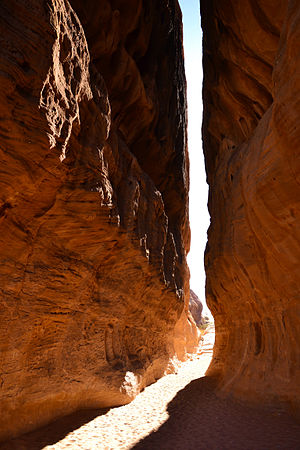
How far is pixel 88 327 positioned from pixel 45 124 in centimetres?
579

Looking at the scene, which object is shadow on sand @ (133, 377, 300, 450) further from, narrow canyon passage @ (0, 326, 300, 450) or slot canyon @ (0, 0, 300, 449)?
slot canyon @ (0, 0, 300, 449)

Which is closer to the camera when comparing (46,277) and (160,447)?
(160,447)

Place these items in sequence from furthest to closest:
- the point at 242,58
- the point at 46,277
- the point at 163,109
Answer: the point at 163,109, the point at 242,58, the point at 46,277

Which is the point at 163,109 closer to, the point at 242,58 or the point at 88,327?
the point at 242,58

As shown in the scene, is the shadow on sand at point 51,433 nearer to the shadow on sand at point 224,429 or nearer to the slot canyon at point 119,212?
the slot canyon at point 119,212

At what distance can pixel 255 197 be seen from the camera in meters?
7.74

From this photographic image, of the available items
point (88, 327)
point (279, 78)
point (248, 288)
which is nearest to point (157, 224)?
point (248, 288)

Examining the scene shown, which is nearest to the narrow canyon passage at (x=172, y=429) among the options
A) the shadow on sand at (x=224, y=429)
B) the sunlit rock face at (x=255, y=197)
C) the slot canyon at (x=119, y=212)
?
the shadow on sand at (x=224, y=429)

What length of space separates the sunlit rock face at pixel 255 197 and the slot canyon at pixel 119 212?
6 cm

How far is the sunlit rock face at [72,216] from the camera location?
5.30 metres

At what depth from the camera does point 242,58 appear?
10484 millimetres

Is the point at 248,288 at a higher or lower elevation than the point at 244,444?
higher

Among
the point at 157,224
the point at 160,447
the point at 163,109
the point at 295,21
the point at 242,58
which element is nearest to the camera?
the point at 295,21

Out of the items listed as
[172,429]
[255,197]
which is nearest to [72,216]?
[255,197]
